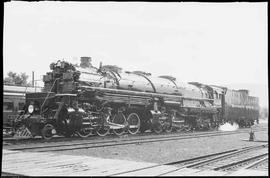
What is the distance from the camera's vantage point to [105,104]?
16.5 m

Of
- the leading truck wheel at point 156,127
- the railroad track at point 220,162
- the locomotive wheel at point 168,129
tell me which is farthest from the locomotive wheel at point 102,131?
the railroad track at point 220,162

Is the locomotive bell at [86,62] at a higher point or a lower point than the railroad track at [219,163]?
higher

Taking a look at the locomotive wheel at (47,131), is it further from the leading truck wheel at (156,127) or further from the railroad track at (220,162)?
the railroad track at (220,162)

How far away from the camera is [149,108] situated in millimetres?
19484

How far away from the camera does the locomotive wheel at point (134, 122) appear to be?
1837 centimetres

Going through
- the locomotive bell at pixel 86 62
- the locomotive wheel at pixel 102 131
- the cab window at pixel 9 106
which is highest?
the locomotive bell at pixel 86 62

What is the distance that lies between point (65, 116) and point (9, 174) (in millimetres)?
8970

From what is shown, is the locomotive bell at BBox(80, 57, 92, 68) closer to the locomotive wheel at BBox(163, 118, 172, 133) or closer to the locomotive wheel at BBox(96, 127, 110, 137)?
the locomotive wheel at BBox(96, 127, 110, 137)

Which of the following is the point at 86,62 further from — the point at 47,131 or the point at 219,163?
the point at 219,163

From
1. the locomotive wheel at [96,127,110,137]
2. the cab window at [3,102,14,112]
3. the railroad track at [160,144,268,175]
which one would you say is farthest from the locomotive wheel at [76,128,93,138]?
the railroad track at [160,144,268,175]

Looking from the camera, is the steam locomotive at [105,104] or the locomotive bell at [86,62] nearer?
the steam locomotive at [105,104]

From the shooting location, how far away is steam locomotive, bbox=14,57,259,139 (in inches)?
595

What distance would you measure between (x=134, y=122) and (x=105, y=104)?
→ 290cm

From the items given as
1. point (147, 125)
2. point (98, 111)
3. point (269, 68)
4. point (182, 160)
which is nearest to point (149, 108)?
point (147, 125)
